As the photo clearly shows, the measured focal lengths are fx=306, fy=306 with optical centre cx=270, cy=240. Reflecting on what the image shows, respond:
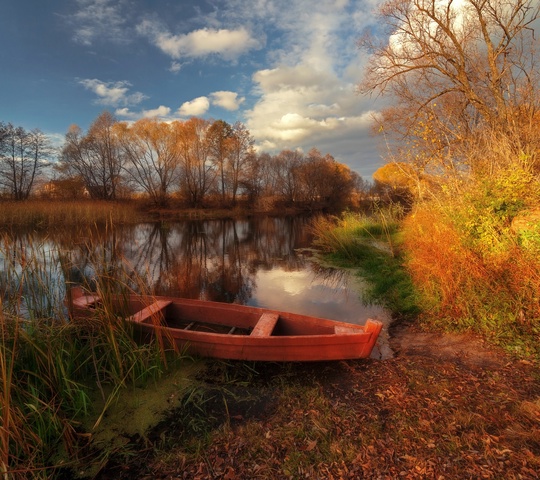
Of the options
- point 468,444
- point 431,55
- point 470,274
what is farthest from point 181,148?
point 468,444

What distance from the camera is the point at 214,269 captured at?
39.7 ft

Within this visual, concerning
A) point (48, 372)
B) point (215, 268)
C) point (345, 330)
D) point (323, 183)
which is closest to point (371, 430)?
point (345, 330)

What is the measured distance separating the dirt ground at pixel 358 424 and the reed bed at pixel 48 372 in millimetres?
606

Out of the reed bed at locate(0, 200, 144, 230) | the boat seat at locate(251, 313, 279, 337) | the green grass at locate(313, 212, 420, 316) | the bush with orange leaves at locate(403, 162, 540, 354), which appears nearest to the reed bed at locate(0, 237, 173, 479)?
the boat seat at locate(251, 313, 279, 337)

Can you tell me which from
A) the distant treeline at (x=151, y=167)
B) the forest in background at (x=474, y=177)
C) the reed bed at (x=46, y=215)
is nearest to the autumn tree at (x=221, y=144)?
the distant treeline at (x=151, y=167)

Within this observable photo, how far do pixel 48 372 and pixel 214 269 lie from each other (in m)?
8.93

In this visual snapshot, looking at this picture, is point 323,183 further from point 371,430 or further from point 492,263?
point 371,430

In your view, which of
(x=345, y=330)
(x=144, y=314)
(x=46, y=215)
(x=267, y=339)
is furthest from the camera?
(x=46, y=215)

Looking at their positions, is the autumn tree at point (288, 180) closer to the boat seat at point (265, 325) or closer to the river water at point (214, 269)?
the river water at point (214, 269)

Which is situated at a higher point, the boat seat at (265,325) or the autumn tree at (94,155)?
the autumn tree at (94,155)

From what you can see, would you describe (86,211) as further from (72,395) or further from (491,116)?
(491,116)

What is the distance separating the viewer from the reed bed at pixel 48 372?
8.42 feet

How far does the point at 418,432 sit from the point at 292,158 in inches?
1813

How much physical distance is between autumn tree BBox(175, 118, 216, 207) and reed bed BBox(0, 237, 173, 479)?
33141 millimetres
